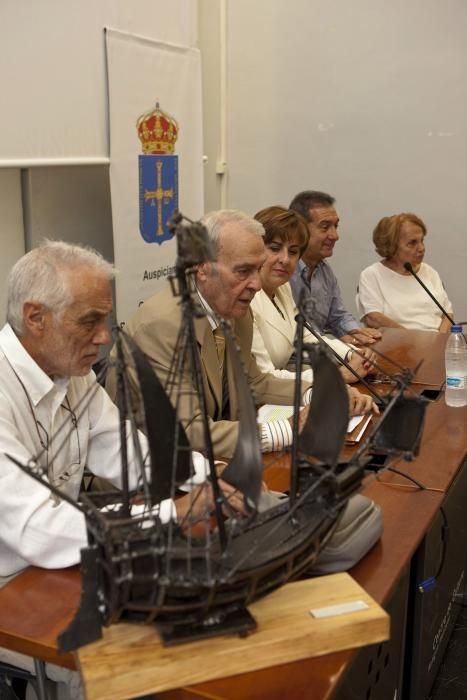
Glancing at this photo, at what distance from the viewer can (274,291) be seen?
3119 millimetres

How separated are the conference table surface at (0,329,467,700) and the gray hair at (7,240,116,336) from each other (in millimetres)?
522

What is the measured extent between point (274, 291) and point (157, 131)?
121 cm

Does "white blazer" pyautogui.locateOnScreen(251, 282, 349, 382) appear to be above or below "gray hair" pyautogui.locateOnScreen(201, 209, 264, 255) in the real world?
below

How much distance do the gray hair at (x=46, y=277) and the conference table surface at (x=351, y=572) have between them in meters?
0.52

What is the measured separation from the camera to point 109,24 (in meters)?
3.42

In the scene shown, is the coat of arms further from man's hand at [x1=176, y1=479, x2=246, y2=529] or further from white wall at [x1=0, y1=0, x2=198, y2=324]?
man's hand at [x1=176, y1=479, x2=246, y2=529]

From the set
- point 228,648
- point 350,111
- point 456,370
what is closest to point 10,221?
point 456,370

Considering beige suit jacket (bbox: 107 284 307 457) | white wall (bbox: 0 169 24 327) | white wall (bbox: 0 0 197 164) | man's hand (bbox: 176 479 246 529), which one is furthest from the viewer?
white wall (bbox: 0 169 24 327)

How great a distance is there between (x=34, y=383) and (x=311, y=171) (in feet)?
13.0

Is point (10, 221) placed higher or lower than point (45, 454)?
higher

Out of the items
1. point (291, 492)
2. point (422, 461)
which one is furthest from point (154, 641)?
point (422, 461)

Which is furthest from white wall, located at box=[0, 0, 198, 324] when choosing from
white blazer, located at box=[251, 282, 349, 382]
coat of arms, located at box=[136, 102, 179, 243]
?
white blazer, located at box=[251, 282, 349, 382]

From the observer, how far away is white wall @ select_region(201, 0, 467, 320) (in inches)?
193

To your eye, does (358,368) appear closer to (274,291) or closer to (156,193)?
(274,291)
